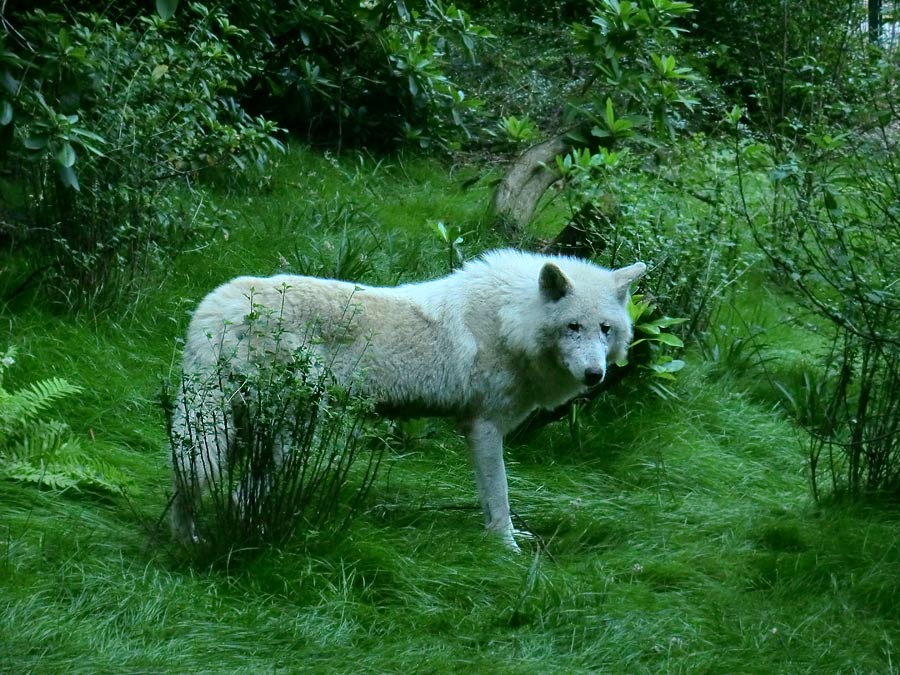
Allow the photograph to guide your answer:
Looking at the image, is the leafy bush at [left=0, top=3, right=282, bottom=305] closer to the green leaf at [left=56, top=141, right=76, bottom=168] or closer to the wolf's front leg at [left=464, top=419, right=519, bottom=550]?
the green leaf at [left=56, top=141, right=76, bottom=168]

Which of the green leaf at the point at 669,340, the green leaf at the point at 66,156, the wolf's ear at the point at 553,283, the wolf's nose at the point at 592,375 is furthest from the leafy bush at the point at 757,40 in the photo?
the green leaf at the point at 66,156

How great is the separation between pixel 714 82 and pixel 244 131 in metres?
8.43

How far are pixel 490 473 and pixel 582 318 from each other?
1003 mm

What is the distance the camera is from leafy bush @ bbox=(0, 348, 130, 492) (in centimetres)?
562

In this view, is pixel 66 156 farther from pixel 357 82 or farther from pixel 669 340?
pixel 357 82

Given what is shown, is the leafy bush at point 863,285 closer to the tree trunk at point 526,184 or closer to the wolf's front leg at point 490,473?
the wolf's front leg at point 490,473

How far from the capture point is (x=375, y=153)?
39.4ft

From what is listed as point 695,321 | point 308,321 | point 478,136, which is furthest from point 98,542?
point 478,136

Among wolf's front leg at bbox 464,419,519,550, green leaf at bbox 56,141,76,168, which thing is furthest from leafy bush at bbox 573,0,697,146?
green leaf at bbox 56,141,76,168

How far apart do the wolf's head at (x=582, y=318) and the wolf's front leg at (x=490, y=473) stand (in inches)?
22.9

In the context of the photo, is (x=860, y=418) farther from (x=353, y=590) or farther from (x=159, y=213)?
(x=159, y=213)

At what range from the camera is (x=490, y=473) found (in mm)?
5934

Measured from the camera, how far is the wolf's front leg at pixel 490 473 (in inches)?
231

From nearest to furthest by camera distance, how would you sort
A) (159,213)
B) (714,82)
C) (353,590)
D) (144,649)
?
(144,649), (353,590), (159,213), (714,82)
